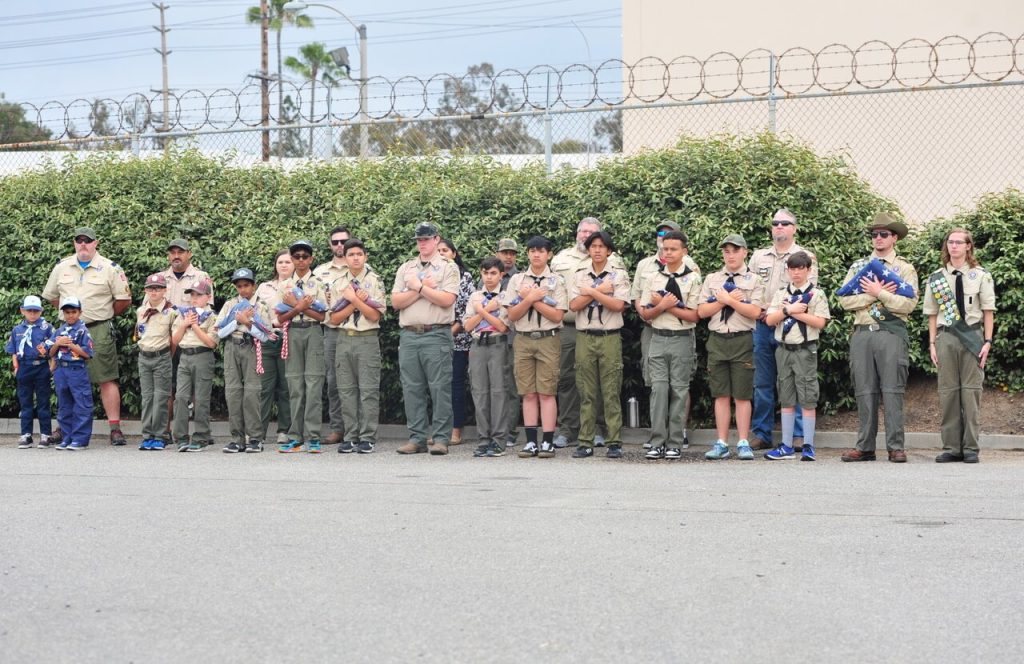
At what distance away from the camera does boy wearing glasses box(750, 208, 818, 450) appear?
Result: 11.7m

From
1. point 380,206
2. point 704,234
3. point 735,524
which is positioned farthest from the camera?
point 380,206

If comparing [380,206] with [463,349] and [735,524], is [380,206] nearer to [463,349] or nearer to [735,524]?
[463,349]

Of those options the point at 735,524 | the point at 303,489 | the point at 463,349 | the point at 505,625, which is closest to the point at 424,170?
the point at 463,349

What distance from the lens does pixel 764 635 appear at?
17.2 ft

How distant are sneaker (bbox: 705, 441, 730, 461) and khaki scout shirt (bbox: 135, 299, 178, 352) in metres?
5.73

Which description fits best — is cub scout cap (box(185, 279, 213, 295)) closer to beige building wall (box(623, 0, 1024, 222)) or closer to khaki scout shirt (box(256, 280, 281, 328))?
khaki scout shirt (box(256, 280, 281, 328))

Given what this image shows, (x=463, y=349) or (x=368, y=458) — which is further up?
(x=463, y=349)

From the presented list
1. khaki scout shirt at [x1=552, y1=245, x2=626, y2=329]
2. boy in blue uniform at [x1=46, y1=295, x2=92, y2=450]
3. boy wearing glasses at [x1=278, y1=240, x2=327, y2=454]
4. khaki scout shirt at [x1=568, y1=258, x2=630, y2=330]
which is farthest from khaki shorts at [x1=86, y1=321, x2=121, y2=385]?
khaki scout shirt at [x1=568, y1=258, x2=630, y2=330]

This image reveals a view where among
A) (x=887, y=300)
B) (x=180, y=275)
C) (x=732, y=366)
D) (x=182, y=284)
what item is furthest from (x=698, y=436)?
(x=180, y=275)

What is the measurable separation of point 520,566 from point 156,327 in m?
7.72

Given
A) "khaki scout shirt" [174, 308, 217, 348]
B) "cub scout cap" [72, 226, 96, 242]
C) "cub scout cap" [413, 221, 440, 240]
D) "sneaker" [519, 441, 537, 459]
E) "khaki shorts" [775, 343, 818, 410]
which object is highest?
"cub scout cap" [72, 226, 96, 242]

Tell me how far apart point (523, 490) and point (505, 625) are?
3882 mm

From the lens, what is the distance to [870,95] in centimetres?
1761

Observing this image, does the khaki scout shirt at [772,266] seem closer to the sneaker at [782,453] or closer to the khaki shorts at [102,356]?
the sneaker at [782,453]
